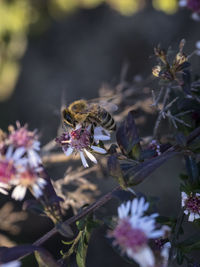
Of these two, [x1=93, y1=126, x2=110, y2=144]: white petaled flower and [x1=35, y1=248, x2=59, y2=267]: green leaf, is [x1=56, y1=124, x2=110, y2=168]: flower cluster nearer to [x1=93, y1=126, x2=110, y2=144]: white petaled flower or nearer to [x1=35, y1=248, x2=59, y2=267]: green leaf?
[x1=93, y1=126, x2=110, y2=144]: white petaled flower

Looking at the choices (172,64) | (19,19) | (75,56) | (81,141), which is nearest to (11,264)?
(81,141)

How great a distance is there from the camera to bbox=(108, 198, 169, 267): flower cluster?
86 centimetres

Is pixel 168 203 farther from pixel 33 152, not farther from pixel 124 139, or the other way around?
pixel 33 152

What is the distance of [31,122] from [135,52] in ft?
3.46

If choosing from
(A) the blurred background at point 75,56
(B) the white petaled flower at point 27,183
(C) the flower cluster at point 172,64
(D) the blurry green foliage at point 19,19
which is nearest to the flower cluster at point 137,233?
(B) the white petaled flower at point 27,183

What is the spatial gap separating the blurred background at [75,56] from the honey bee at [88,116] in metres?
1.28

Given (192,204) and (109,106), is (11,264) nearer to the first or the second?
(192,204)

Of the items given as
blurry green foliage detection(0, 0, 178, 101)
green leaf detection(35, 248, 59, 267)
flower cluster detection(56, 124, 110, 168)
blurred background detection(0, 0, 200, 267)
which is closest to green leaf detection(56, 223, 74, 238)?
green leaf detection(35, 248, 59, 267)

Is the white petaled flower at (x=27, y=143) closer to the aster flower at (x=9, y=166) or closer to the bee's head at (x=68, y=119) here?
the aster flower at (x=9, y=166)

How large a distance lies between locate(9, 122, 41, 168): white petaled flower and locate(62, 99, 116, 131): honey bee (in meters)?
0.32

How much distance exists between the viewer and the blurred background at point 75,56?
8.71 feet

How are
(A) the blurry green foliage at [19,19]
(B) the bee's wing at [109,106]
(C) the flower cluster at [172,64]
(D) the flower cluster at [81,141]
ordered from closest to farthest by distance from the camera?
(C) the flower cluster at [172,64] → (D) the flower cluster at [81,141] → (B) the bee's wing at [109,106] → (A) the blurry green foliage at [19,19]

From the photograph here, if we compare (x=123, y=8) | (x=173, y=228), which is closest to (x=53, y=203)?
(x=173, y=228)

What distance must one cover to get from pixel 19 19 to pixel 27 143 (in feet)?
6.42
